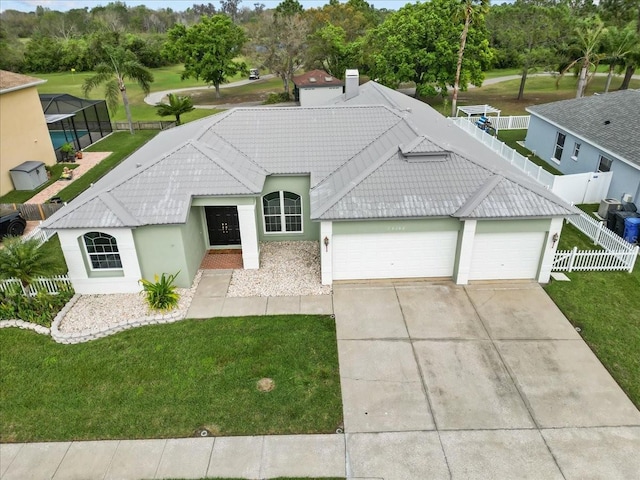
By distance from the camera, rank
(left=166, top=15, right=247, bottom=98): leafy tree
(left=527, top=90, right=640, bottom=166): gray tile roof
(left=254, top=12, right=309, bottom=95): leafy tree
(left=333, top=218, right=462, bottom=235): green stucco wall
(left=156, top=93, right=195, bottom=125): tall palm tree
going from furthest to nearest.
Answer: (left=254, top=12, right=309, bottom=95): leafy tree, (left=166, top=15, right=247, bottom=98): leafy tree, (left=156, top=93, right=195, bottom=125): tall palm tree, (left=527, top=90, right=640, bottom=166): gray tile roof, (left=333, top=218, right=462, bottom=235): green stucco wall

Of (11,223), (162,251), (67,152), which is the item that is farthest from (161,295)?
(67,152)

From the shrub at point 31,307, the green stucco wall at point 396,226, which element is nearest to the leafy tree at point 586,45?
the green stucco wall at point 396,226

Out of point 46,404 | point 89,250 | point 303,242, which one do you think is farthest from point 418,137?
point 46,404

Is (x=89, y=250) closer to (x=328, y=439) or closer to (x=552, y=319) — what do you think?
(x=328, y=439)

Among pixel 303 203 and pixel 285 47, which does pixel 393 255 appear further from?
pixel 285 47

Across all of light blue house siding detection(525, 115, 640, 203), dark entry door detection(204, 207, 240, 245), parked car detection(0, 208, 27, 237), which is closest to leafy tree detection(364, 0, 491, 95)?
light blue house siding detection(525, 115, 640, 203)

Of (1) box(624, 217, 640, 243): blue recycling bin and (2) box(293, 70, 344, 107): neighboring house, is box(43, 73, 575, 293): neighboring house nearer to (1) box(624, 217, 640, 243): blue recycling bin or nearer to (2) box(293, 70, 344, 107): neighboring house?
(1) box(624, 217, 640, 243): blue recycling bin
